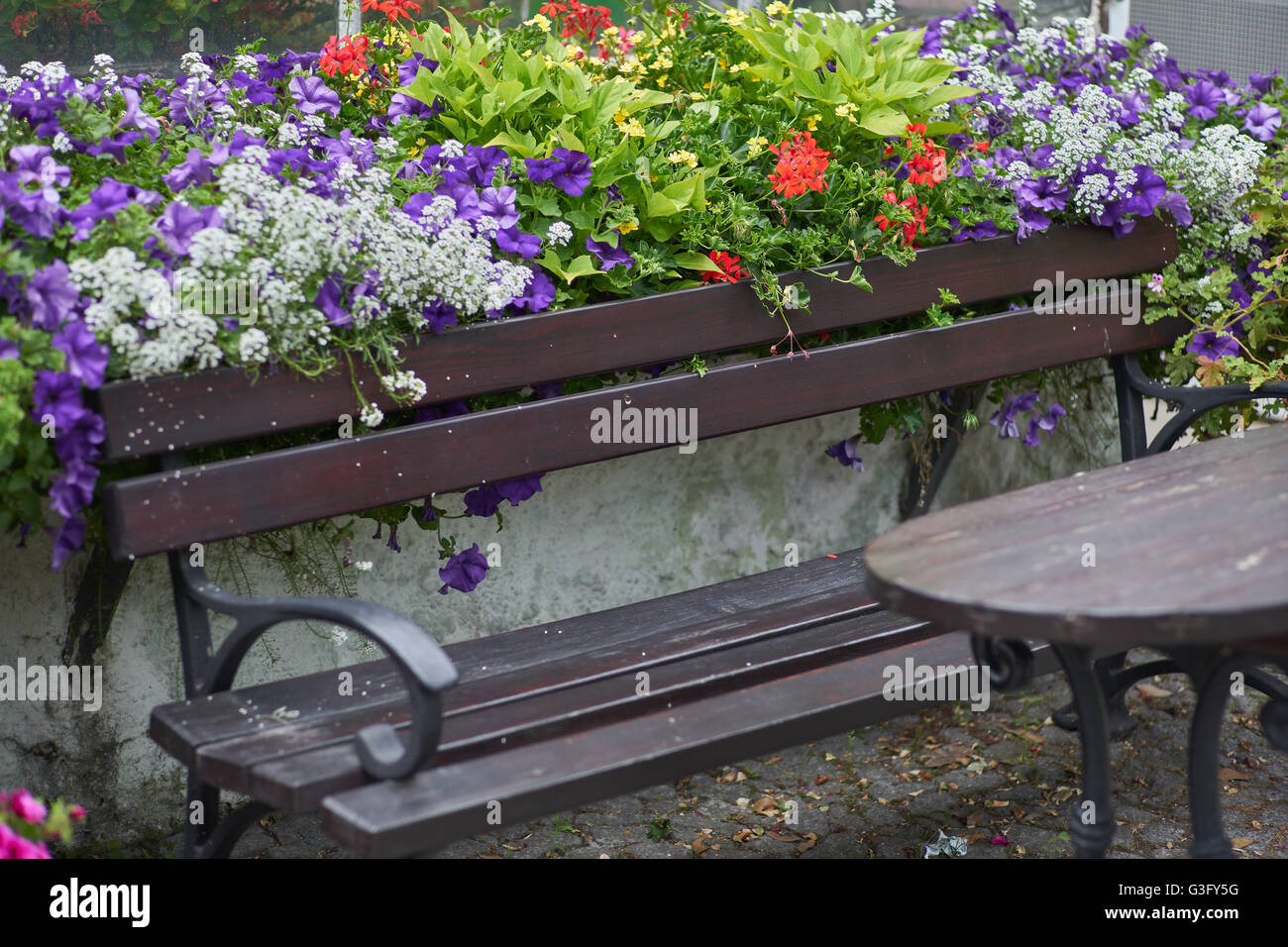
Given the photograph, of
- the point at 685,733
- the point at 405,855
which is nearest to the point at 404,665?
the point at 405,855

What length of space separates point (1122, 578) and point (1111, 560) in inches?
3.1

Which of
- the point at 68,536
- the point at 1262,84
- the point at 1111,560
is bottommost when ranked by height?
the point at 1111,560

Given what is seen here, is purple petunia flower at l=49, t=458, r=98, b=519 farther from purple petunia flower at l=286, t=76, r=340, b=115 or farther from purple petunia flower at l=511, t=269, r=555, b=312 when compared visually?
purple petunia flower at l=286, t=76, r=340, b=115

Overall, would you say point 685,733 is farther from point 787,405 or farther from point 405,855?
point 787,405

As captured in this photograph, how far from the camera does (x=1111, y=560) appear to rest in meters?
1.78

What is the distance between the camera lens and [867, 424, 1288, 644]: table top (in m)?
1.61

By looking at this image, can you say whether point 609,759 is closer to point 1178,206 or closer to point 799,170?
point 799,170

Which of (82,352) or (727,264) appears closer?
(82,352)

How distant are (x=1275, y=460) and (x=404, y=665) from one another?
1.43 m

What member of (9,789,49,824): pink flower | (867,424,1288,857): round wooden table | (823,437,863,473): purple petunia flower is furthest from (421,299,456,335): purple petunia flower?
(823,437,863,473): purple petunia flower

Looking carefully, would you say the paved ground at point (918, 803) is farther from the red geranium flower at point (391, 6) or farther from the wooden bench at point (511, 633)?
the red geranium flower at point (391, 6)

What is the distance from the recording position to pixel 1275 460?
7.34 ft

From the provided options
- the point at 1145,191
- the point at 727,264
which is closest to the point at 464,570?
the point at 727,264

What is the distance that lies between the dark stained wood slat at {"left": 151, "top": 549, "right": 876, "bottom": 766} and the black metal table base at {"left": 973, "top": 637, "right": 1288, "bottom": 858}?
0.56 metres
